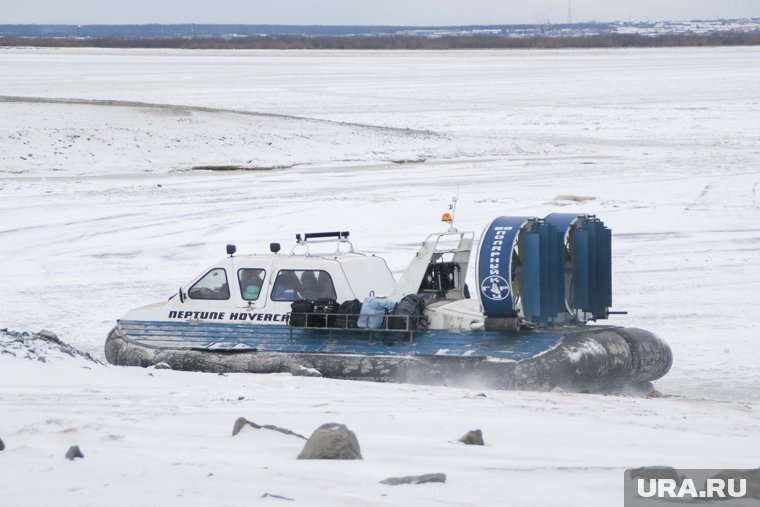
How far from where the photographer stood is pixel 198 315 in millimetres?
10977

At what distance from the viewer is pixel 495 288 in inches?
377

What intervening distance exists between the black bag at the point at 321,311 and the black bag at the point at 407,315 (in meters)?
0.52

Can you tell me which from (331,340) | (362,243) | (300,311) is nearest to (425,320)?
(331,340)

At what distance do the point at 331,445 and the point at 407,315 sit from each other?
170 inches

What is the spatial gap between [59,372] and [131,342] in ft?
8.61

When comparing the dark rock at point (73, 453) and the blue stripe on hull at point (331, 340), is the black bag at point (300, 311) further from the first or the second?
the dark rock at point (73, 453)

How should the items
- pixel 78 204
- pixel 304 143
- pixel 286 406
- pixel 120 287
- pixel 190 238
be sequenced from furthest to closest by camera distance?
1. pixel 304 143
2. pixel 78 204
3. pixel 190 238
4. pixel 120 287
5. pixel 286 406

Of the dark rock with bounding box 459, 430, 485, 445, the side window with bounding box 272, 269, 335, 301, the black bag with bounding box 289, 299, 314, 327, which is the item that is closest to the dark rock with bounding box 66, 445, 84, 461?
the dark rock with bounding box 459, 430, 485, 445

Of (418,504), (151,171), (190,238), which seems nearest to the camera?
(418,504)

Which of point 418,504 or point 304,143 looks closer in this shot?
point 418,504

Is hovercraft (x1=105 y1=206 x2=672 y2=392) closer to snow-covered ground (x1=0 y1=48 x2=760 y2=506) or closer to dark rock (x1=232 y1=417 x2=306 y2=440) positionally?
snow-covered ground (x1=0 y1=48 x2=760 y2=506)

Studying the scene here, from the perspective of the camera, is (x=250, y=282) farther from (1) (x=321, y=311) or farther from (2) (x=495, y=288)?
(2) (x=495, y=288)

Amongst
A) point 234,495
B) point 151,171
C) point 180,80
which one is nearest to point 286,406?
point 234,495

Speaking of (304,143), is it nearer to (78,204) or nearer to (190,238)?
(78,204)
